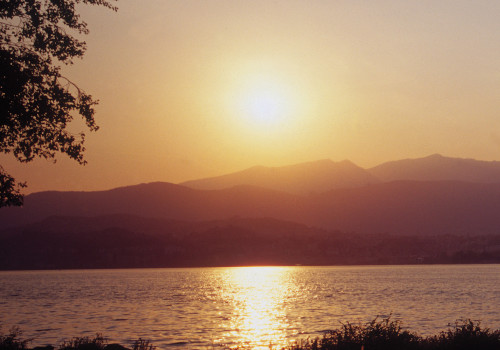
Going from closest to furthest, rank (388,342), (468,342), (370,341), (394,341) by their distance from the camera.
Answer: (370,341) → (388,342) → (394,341) → (468,342)

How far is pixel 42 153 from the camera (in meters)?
32.1

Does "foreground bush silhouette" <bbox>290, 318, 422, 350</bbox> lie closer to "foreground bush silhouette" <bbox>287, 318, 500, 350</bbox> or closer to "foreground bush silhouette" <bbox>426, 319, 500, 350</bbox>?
"foreground bush silhouette" <bbox>287, 318, 500, 350</bbox>

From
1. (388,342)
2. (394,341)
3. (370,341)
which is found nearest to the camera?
(370,341)

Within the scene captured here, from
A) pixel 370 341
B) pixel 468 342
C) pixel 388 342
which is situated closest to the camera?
pixel 370 341

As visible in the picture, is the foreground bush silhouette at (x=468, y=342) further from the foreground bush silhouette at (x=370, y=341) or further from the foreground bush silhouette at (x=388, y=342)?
the foreground bush silhouette at (x=370, y=341)

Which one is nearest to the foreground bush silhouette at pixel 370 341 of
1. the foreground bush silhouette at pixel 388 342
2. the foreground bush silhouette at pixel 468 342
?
the foreground bush silhouette at pixel 388 342

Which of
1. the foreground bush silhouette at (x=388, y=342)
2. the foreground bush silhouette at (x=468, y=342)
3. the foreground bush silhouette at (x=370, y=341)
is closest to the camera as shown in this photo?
the foreground bush silhouette at (x=370, y=341)

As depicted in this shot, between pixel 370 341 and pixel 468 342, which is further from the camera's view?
pixel 468 342

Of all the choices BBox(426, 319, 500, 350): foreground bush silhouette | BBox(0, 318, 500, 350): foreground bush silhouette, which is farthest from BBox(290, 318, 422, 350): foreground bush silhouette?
BBox(426, 319, 500, 350): foreground bush silhouette

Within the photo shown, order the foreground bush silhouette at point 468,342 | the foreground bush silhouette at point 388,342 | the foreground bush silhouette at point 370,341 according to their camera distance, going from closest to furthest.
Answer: the foreground bush silhouette at point 370,341, the foreground bush silhouette at point 388,342, the foreground bush silhouette at point 468,342

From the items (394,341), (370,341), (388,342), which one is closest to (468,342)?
(394,341)

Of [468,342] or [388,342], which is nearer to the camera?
[388,342]

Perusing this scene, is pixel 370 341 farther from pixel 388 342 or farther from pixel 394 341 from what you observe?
pixel 394 341

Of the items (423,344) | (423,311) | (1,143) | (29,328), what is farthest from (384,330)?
(423,311)
